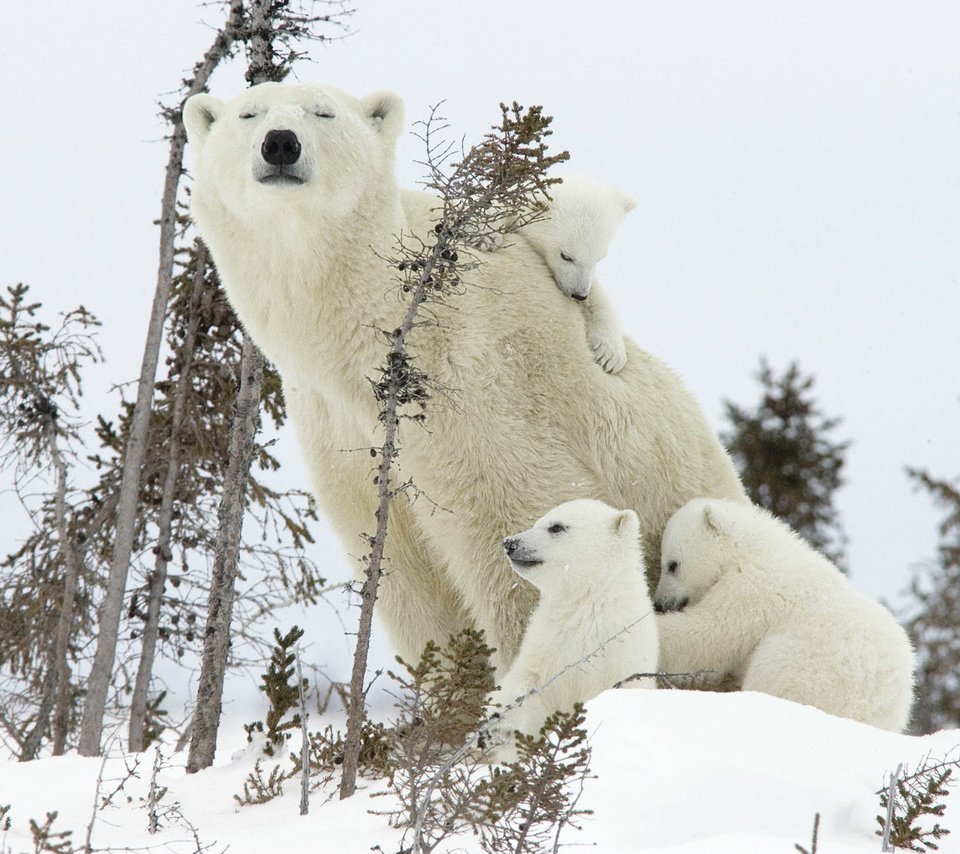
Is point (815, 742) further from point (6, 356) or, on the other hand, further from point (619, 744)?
point (6, 356)

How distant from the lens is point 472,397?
555 centimetres

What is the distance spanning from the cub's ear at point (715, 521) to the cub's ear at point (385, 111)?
236cm

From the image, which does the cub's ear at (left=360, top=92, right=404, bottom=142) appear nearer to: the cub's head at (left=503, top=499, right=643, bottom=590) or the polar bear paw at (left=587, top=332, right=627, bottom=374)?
the polar bear paw at (left=587, top=332, right=627, bottom=374)

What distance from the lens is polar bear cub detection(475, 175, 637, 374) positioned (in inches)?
238

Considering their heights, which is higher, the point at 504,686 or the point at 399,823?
the point at 504,686

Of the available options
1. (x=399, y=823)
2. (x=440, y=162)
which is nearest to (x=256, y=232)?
(x=440, y=162)

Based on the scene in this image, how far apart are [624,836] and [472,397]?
2562mm

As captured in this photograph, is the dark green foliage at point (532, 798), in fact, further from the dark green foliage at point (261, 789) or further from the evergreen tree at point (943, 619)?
the evergreen tree at point (943, 619)

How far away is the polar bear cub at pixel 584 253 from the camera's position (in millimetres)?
6043

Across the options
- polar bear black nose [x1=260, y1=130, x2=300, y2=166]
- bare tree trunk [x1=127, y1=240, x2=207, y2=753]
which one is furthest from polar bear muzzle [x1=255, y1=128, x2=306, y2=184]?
bare tree trunk [x1=127, y1=240, x2=207, y2=753]

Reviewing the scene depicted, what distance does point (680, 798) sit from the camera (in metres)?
3.59

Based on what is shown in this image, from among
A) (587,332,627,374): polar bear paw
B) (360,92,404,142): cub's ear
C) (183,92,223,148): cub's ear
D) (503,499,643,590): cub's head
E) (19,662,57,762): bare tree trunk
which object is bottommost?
(503,499,643,590): cub's head

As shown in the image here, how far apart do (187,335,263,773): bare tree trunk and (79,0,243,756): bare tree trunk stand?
1.55 m

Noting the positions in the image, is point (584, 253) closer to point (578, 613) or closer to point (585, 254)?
point (585, 254)
